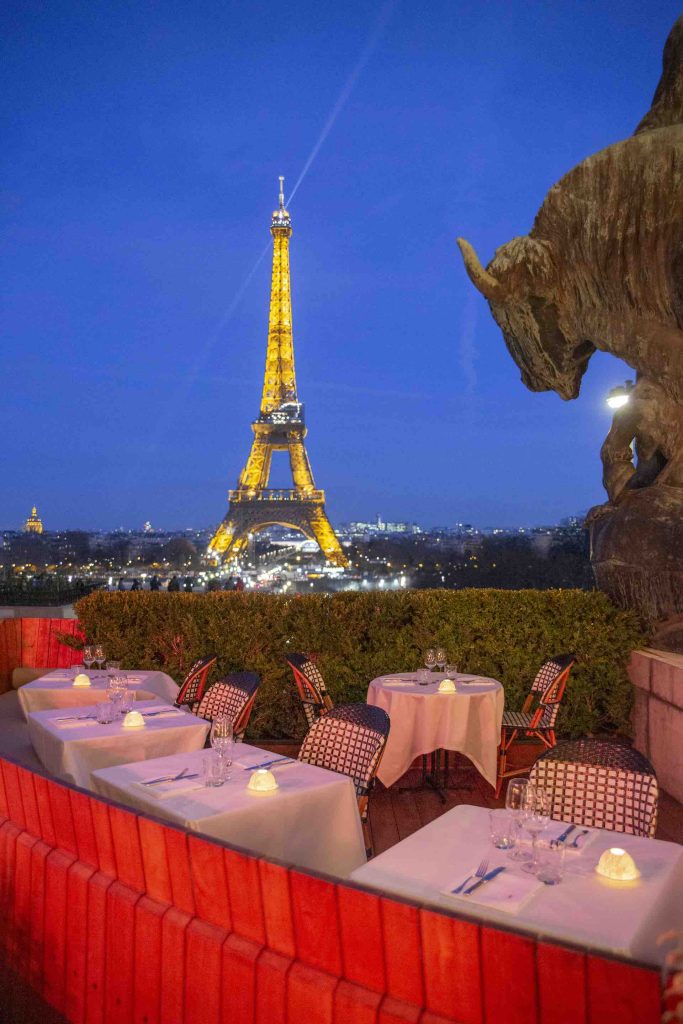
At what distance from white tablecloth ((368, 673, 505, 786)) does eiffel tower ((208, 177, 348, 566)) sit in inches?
1252

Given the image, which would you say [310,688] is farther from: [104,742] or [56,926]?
[56,926]

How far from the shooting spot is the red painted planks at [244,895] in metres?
2.03

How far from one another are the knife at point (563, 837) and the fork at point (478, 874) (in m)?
0.24

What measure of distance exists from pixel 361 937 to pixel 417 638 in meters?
5.44

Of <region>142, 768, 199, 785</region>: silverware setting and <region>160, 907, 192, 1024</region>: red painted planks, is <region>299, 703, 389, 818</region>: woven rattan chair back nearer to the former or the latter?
<region>142, 768, 199, 785</region>: silverware setting

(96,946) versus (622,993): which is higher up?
(622,993)

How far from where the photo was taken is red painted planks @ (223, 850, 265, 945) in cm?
203

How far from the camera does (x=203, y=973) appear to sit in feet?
6.98

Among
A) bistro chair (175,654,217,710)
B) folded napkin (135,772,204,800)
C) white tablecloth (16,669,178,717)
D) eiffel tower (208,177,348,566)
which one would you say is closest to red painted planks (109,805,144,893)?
folded napkin (135,772,204,800)

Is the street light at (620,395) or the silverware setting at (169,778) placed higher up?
the street light at (620,395)

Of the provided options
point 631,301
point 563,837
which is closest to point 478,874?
point 563,837

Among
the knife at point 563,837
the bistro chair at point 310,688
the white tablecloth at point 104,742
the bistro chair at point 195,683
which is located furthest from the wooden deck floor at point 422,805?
the knife at point 563,837

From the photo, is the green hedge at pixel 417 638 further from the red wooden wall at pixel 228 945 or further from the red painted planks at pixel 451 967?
the red painted planks at pixel 451 967

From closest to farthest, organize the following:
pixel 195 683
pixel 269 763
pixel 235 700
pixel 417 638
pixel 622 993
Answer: pixel 622 993, pixel 269 763, pixel 235 700, pixel 195 683, pixel 417 638
